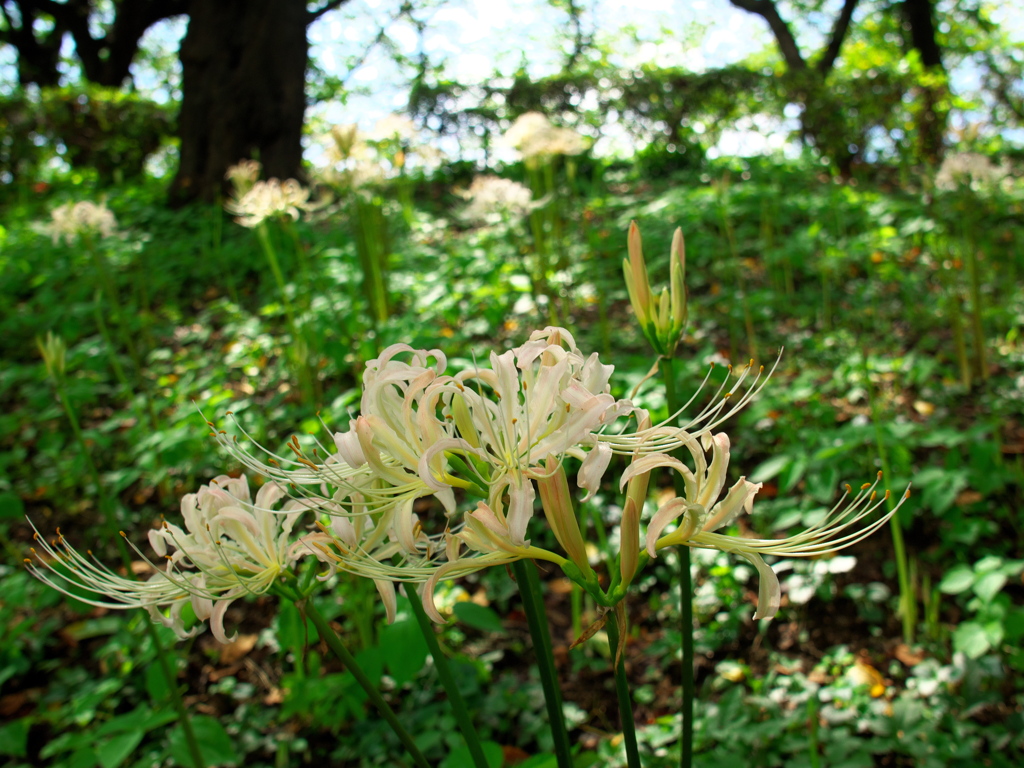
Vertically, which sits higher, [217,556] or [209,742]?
[217,556]

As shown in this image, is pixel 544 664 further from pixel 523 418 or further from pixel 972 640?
pixel 972 640

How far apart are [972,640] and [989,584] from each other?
0.14 metres

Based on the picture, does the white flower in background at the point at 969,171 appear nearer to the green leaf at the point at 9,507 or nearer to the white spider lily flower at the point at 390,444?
the white spider lily flower at the point at 390,444

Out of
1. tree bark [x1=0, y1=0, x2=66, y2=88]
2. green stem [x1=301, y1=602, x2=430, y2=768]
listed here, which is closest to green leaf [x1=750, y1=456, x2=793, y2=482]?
green stem [x1=301, y1=602, x2=430, y2=768]

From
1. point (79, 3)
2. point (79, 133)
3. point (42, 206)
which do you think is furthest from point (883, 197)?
point (79, 3)

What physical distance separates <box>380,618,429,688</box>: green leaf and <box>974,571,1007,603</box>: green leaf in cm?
131

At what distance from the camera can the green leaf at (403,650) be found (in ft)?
4.62

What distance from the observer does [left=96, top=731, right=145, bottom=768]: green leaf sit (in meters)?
1.34

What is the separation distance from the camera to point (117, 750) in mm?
1386

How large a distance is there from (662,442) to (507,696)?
1.37 m

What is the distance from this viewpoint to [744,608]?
2.17m

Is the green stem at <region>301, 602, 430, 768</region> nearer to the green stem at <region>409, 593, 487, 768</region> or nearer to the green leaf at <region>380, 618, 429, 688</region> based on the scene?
the green stem at <region>409, 593, 487, 768</region>

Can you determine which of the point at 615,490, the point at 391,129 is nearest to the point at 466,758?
the point at 615,490

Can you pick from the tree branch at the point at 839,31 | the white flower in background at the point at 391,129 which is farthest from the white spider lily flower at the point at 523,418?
the tree branch at the point at 839,31
